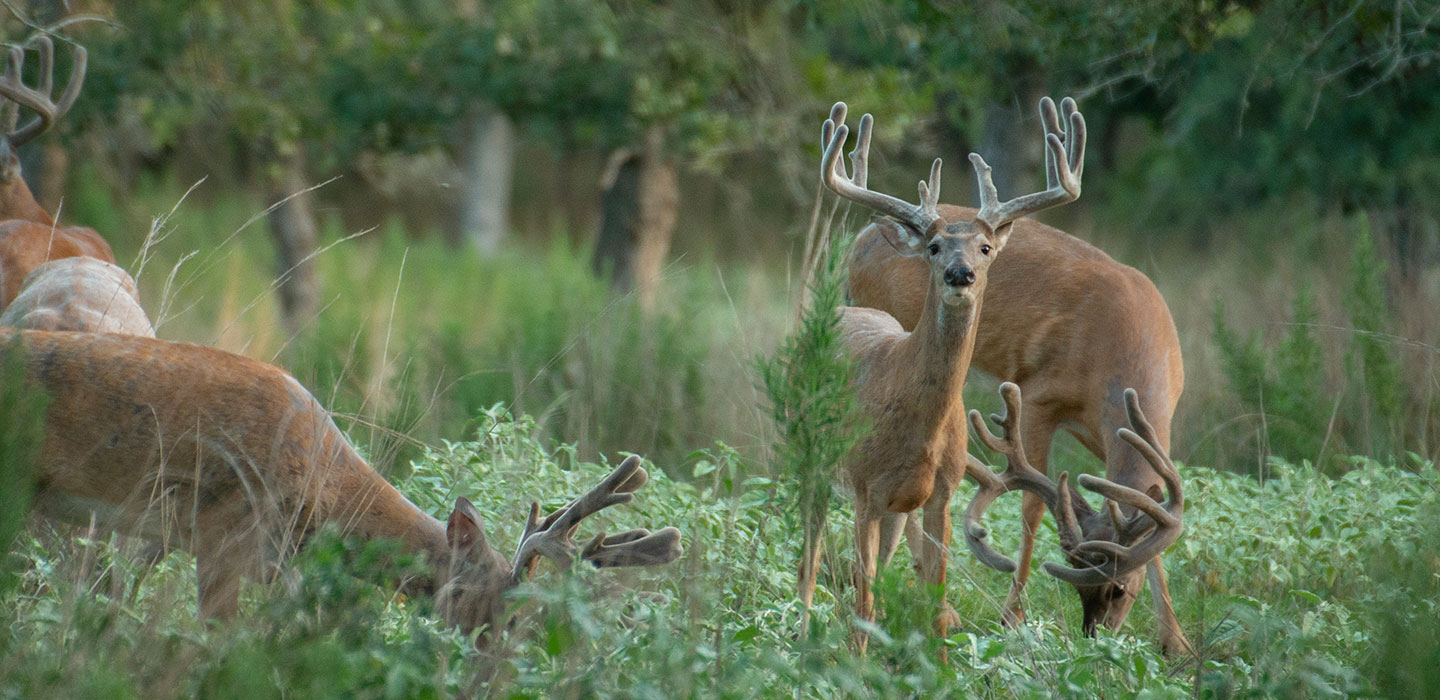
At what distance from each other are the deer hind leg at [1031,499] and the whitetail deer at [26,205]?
382cm

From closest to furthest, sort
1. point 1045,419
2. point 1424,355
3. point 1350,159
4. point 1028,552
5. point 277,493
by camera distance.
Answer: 1. point 277,493
2. point 1028,552
3. point 1045,419
4. point 1424,355
5. point 1350,159

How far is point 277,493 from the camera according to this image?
12.7ft

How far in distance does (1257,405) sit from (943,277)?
3.59 meters

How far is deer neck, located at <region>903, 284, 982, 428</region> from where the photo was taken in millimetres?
4496

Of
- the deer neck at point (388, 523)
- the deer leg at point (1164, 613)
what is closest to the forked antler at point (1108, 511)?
the deer leg at point (1164, 613)

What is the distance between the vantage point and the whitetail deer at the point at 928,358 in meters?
4.49

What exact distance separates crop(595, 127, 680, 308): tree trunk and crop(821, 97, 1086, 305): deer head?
6575mm

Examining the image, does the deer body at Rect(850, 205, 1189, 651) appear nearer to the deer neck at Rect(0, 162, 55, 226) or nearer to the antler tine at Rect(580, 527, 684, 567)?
the antler tine at Rect(580, 527, 684, 567)

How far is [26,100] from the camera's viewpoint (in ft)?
20.9

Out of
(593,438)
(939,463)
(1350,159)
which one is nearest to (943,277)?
(939,463)

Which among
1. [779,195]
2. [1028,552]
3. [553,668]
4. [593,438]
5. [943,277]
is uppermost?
[943,277]

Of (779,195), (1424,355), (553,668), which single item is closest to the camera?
(553,668)

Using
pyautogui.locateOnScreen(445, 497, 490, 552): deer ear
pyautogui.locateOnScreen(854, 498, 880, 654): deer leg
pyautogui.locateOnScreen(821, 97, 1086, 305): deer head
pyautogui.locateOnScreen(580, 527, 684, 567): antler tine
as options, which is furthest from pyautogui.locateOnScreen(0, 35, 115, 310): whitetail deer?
pyautogui.locateOnScreen(854, 498, 880, 654): deer leg

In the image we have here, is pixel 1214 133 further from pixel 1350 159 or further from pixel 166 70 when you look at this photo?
pixel 166 70
